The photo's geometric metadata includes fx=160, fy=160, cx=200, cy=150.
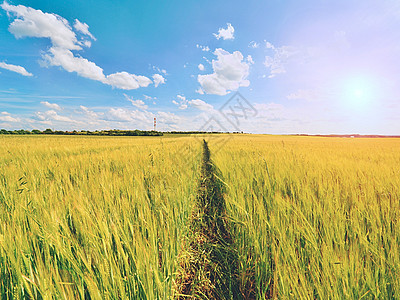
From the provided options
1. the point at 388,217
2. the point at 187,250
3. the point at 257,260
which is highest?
the point at 388,217

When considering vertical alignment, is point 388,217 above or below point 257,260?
above

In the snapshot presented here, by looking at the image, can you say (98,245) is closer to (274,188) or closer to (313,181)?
(274,188)

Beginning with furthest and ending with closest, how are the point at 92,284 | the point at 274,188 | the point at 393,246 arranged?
the point at 274,188 → the point at 393,246 → the point at 92,284

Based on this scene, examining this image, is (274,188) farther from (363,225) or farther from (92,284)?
(92,284)

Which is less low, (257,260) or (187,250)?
(257,260)

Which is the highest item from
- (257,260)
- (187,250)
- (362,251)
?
(362,251)

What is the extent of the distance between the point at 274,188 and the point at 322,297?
1226 mm

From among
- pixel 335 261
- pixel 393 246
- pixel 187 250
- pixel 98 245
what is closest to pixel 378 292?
pixel 335 261

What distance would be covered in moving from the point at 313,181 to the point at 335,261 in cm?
149

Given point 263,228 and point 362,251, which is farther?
point 263,228

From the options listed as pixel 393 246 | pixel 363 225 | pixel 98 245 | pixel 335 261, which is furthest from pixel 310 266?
pixel 98 245

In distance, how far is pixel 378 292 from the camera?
706mm

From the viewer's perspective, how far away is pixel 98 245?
2.81 feet

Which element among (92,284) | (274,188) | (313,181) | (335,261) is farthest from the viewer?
(313,181)
